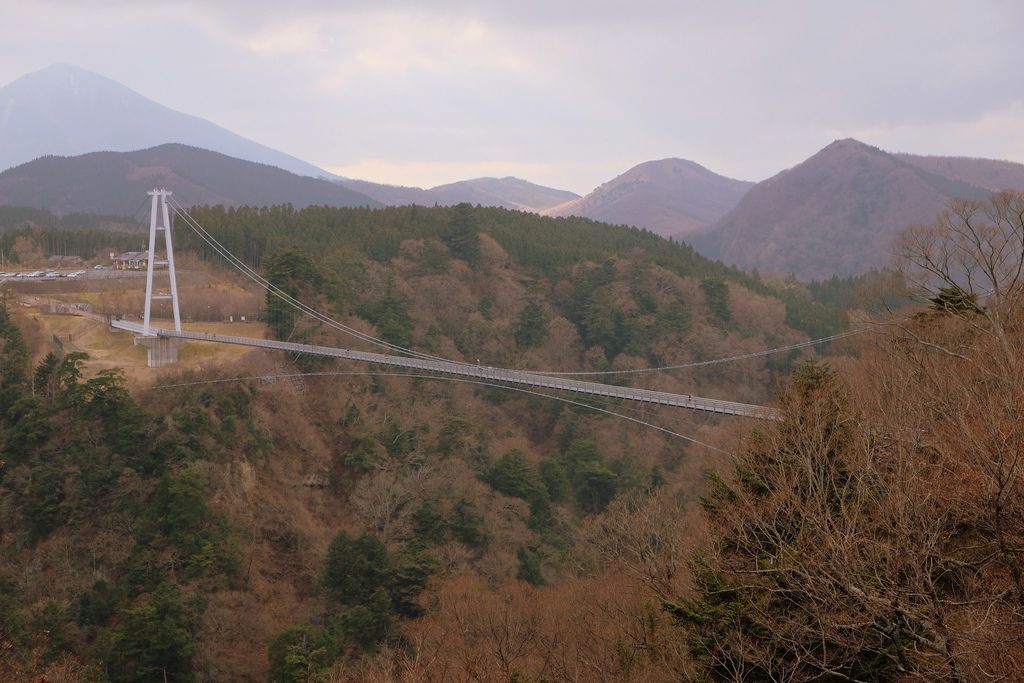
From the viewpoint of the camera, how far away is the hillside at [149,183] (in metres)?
57.9

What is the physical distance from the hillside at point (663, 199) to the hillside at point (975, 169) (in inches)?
814

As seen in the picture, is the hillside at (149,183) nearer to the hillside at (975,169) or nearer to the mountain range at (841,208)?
the mountain range at (841,208)

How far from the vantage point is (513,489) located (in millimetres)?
21031

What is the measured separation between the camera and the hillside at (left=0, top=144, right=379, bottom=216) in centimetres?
5794

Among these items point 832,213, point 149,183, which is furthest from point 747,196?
point 149,183

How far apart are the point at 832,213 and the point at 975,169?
1346 centimetres

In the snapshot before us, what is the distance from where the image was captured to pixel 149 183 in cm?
6253

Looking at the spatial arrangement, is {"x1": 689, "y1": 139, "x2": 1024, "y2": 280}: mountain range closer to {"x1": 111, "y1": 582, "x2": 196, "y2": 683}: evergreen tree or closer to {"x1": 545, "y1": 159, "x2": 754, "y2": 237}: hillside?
{"x1": 545, "y1": 159, "x2": 754, "y2": 237}: hillside

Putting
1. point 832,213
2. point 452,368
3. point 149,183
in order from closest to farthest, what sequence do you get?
point 452,368, point 149,183, point 832,213

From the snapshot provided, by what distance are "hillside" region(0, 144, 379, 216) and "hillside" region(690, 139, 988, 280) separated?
1264 inches

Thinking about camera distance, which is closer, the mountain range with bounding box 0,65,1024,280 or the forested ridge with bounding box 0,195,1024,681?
the forested ridge with bounding box 0,195,1024,681

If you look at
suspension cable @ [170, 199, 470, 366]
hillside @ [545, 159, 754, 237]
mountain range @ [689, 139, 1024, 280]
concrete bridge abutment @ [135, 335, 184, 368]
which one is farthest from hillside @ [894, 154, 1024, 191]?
concrete bridge abutment @ [135, 335, 184, 368]

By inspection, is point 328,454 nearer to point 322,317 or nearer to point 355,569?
point 322,317

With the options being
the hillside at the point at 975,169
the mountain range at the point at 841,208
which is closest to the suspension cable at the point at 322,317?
the mountain range at the point at 841,208
